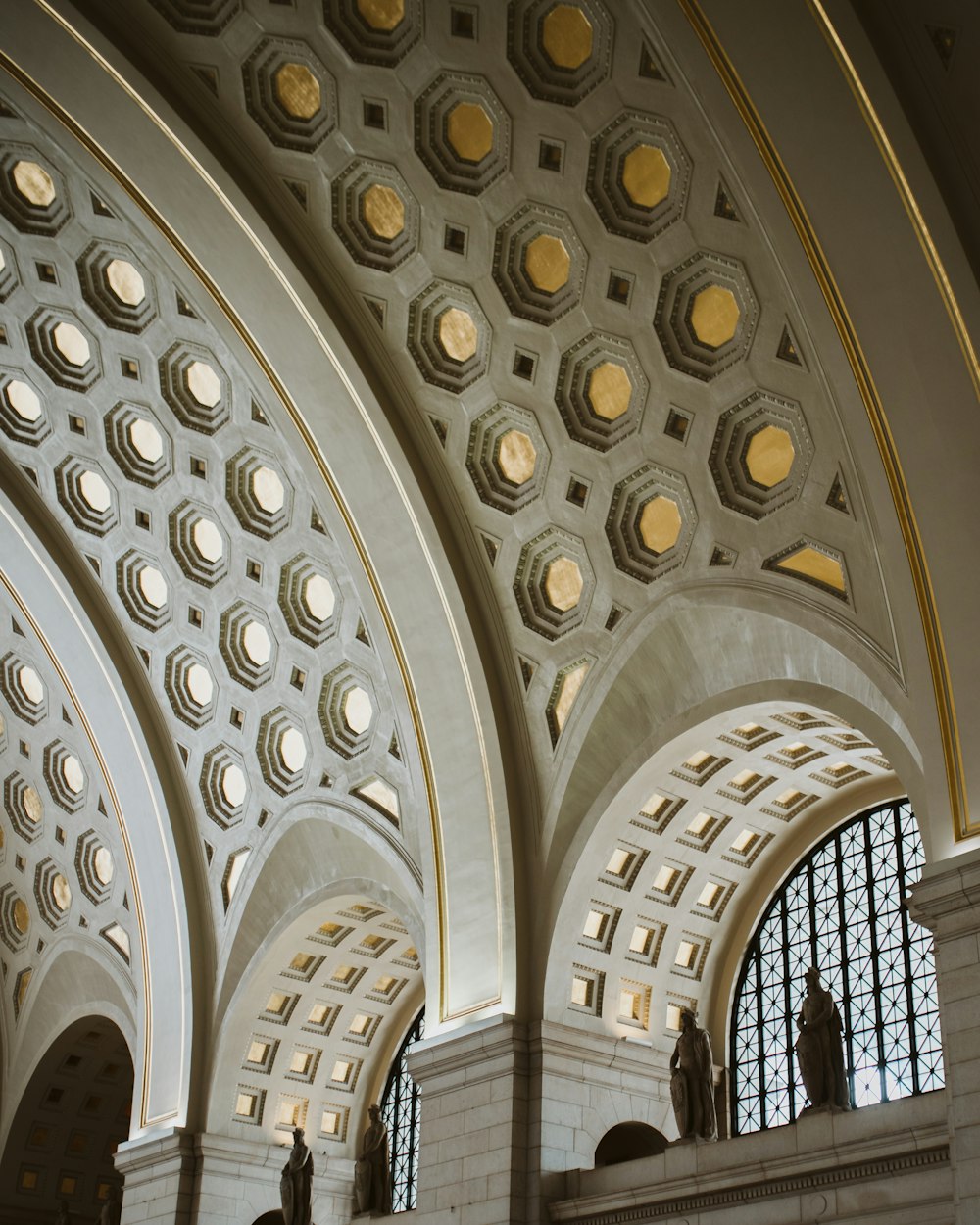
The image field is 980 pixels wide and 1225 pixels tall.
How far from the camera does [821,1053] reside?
40.5 ft

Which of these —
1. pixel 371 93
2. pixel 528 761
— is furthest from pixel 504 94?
pixel 528 761

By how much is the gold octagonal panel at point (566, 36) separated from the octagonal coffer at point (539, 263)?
1409 millimetres

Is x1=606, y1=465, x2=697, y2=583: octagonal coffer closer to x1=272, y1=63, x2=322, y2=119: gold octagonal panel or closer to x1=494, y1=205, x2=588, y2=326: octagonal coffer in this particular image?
x1=494, y1=205, x2=588, y2=326: octagonal coffer

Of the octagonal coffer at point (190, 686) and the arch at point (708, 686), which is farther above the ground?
the octagonal coffer at point (190, 686)

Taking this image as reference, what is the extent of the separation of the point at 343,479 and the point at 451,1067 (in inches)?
252

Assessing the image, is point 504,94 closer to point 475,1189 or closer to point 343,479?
point 343,479

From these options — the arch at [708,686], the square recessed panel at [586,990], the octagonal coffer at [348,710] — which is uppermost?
the octagonal coffer at [348,710]

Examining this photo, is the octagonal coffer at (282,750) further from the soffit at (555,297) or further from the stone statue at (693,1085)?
the stone statue at (693,1085)

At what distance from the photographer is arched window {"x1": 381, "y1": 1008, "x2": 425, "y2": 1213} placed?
2022cm

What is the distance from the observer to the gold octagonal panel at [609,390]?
1390 cm

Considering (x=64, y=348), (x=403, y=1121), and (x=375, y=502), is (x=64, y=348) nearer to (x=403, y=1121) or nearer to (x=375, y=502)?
(x=375, y=502)

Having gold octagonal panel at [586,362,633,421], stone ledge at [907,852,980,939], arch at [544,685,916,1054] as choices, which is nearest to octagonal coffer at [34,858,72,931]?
arch at [544,685,916,1054]

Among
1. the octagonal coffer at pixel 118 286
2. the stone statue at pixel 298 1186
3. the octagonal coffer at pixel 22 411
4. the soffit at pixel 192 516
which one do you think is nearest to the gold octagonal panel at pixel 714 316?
the soffit at pixel 192 516

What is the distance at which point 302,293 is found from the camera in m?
14.7
